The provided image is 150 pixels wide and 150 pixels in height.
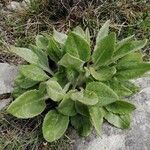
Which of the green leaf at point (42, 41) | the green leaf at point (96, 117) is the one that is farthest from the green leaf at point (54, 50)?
the green leaf at point (96, 117)

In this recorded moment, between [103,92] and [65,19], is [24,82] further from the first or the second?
[65,19]

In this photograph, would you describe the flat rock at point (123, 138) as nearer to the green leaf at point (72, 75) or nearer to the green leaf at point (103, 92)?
the green leaf at point (103, 92)

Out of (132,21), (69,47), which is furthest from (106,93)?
(132,21)

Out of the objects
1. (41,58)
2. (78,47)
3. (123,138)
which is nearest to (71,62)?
(78,47)

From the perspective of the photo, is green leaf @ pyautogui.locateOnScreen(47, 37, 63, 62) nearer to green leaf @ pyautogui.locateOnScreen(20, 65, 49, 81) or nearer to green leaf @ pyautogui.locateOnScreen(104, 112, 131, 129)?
green leaf @ pyautogui.locateOnScreen(20, 65, 49, 81)

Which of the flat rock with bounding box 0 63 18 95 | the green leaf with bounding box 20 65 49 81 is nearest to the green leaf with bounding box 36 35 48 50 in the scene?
the green leaf with bounding box 20 65 49 81

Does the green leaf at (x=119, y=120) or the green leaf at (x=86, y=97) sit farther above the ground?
the green leaf at (x=86, y=97)
